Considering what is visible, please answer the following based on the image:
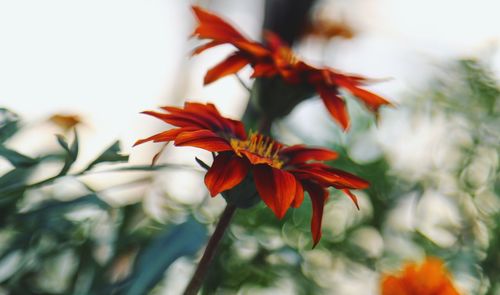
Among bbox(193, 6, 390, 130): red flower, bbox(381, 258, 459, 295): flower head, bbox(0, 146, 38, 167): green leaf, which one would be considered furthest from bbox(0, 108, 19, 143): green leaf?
bbox(381, 258, 459, 295): flower head

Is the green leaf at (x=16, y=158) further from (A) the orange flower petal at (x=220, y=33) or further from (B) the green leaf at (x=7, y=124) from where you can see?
(A) the orange flower petal at (x=220, y=33)

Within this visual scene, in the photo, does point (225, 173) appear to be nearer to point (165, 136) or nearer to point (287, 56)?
point (165, 136)

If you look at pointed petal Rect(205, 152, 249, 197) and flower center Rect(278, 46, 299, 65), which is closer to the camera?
pointed petal Rect(205, 152, 249, 197)

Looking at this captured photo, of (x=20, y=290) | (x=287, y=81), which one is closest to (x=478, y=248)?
(x=287, y=81)

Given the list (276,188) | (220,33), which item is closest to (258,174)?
(276,188)

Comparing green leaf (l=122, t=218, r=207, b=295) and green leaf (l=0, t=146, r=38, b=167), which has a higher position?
green leaf (l=0, t=146, r=38, b=167)

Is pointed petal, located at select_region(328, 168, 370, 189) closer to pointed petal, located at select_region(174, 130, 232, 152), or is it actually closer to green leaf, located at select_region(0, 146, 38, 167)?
pointed petal, located at select_region(174, 130, 232, 152)

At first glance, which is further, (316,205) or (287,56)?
(287,56)

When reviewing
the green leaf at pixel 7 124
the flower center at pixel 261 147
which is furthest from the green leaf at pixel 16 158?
the flower center at pixel 261 147
